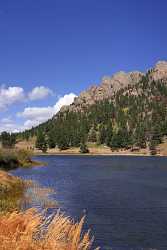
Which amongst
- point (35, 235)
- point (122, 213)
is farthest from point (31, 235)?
point (122, 213)

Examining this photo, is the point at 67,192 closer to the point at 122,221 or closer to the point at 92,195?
the point at 92,195

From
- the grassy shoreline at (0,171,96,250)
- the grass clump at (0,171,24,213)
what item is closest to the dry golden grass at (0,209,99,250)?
the grassy shoreline at (0,171,96,250)

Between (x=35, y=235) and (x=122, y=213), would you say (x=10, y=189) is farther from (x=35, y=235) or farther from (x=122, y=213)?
(x=35, y=235)

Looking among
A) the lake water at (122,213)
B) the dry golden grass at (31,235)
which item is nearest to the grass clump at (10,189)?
the lake water at (122,213)

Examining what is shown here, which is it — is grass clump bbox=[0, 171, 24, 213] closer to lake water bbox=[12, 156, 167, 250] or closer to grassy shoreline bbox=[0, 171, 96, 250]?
lake water bbox=[12, 156, 167, 250]

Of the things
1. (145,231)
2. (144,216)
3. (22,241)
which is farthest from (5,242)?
(144,216)

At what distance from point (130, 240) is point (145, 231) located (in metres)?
3.62

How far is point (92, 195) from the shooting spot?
6322 centimetres

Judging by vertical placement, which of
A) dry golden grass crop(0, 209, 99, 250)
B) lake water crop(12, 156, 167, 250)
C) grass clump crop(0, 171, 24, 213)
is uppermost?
dry golden grass crop(0, 209, 99, 250)

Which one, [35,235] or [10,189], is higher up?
[35,235]

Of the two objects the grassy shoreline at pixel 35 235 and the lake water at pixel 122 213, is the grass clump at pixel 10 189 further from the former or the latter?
the grassy shoreline at pixel 35 235

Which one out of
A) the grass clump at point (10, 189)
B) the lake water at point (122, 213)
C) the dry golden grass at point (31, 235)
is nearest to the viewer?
the dry golden grass at point (31, 235)

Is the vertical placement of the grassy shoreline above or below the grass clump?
above

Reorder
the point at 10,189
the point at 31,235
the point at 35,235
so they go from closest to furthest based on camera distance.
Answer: the point at 31,235 < the point at 35,235 < the point at 10,189
